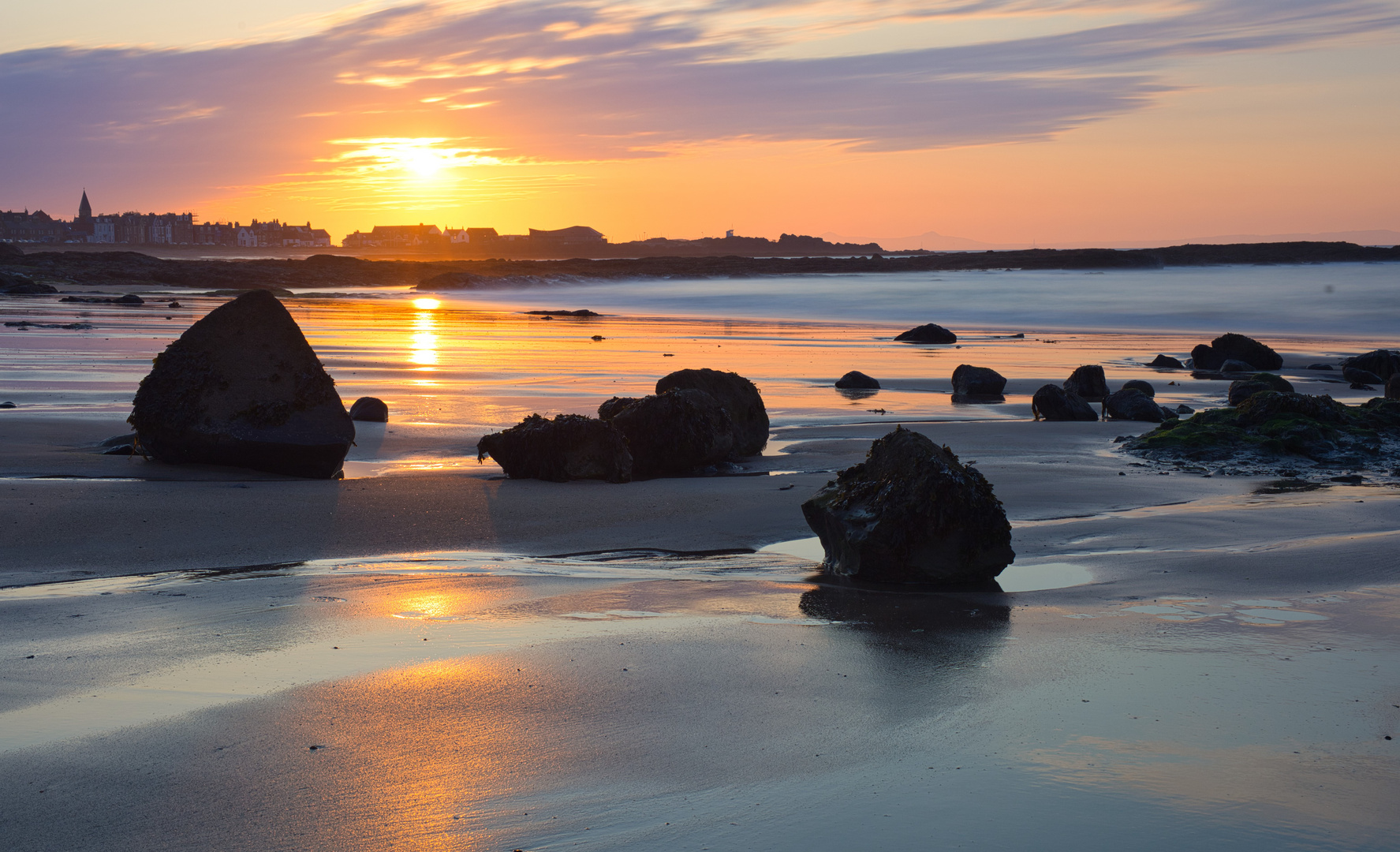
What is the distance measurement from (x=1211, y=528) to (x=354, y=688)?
4.63 m

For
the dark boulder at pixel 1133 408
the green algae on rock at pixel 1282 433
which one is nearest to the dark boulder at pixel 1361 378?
the dark boulder at pixel 1133 408

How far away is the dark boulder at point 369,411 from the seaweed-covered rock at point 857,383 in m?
6.93

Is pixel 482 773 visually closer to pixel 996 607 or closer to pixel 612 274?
pixel 996 607

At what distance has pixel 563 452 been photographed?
7648mm

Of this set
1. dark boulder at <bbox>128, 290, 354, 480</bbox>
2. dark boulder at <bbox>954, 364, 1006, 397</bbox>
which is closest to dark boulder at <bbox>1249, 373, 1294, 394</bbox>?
dark boulder at <bbox>954, 364, 1006, 397</bbox>

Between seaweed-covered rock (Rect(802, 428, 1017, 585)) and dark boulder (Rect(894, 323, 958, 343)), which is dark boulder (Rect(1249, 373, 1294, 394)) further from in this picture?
dark boulder (Rect(894, 323, 958, 343))

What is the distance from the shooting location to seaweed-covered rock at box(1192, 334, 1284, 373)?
791 inches

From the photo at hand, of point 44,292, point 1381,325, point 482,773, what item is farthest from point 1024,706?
point 44,292

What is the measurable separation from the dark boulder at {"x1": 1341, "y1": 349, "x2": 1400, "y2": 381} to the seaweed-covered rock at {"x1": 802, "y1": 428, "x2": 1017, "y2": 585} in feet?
48.3

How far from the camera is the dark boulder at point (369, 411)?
34.8 feet

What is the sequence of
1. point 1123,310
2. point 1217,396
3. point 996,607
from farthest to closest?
point 1123,310
point 1217,396
point 996,607

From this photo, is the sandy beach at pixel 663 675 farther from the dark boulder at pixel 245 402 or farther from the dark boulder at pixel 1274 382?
the dark boulder at pixel 1274 382

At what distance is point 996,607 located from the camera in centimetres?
454

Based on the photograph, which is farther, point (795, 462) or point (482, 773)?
point (795, 462)
